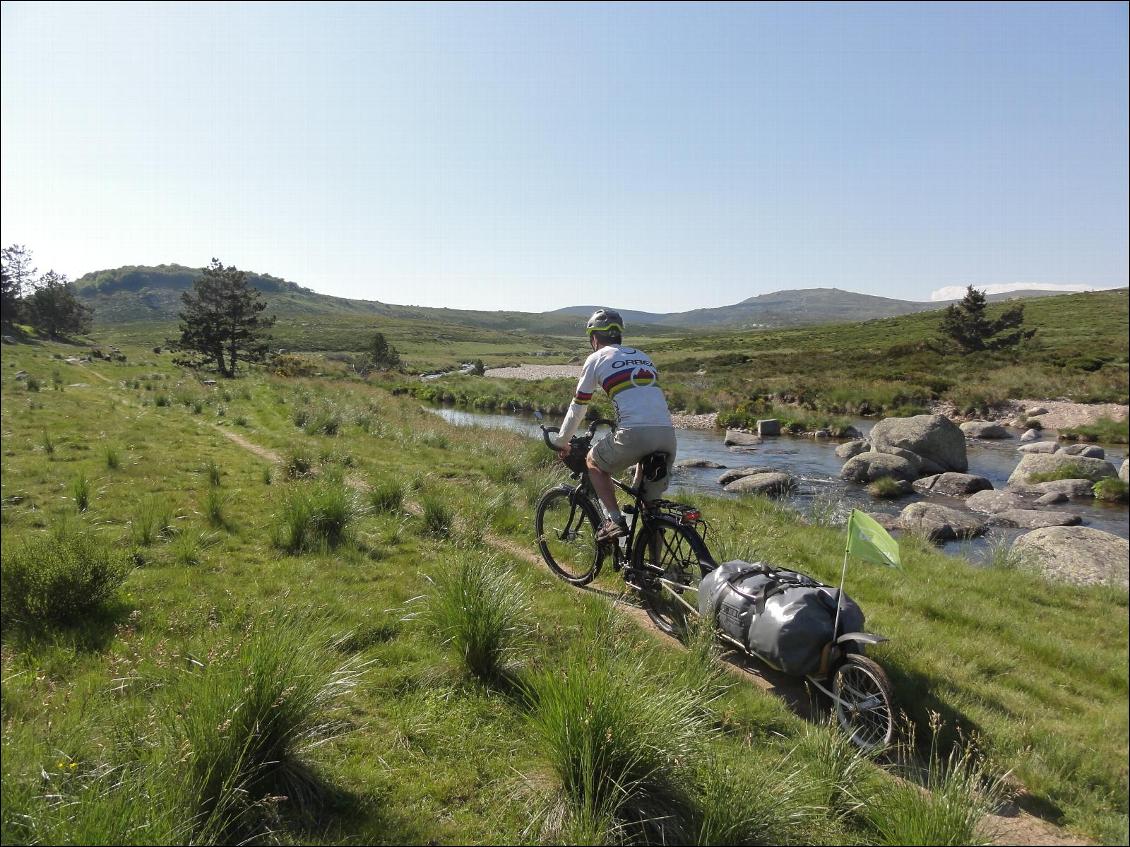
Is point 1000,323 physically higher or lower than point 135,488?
higher

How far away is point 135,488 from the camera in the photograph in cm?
953

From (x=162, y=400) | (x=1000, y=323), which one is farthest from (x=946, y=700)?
(x=1000, y=323)

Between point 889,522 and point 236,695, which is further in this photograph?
point 889,522

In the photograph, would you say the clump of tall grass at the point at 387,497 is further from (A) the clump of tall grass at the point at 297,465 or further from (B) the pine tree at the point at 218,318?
(B) the pine tree at the point at 218,318

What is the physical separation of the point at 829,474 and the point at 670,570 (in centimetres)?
1451

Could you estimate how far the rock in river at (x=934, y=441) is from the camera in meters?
17.9

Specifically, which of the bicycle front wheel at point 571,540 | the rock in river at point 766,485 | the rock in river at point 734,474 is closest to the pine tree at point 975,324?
the rock in river at point 734,474

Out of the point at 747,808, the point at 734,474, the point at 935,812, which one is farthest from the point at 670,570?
the point at 734,474

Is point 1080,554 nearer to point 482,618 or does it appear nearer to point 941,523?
point 482,618

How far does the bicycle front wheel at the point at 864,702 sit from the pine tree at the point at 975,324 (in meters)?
28.5

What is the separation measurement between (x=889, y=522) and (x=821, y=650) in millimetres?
9698

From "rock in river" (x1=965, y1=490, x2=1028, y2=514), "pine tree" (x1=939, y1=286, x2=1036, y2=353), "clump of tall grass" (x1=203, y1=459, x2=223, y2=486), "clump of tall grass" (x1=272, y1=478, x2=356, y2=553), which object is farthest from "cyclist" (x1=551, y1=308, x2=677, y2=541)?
"pine tree" (x1=939, y1=286, x2=1036, y2=353)

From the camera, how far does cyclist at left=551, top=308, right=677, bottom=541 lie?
19.0 ft

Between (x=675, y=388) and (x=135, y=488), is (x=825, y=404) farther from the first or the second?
(x=135, y=488)
